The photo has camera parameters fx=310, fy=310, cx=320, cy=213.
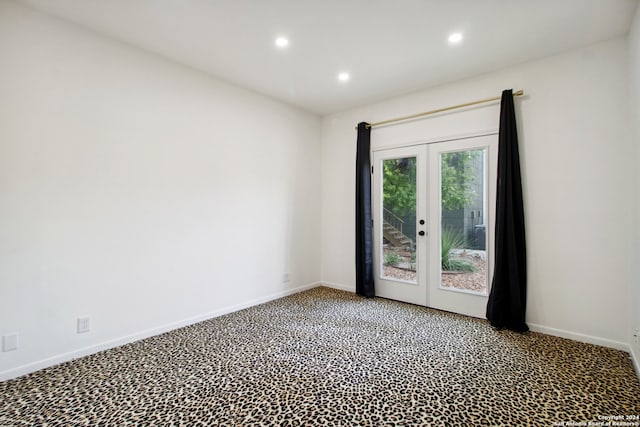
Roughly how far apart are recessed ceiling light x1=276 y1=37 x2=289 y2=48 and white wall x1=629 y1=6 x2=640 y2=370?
2.77 meters

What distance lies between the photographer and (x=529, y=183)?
10.6 ft

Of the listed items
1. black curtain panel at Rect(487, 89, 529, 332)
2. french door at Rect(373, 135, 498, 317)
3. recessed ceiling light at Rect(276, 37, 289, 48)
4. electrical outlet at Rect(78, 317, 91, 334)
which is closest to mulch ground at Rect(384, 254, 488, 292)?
french door at Rect(373, 135, 498, 317)

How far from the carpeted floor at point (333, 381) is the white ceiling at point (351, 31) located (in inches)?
110

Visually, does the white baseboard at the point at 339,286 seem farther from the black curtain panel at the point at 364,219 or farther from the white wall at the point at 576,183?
the white wall at the point at 576,183

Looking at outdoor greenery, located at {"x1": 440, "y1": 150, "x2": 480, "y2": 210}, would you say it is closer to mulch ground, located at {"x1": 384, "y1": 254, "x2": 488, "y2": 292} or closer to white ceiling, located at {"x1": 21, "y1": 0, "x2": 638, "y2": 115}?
mulch ground, located at {"x1": 384, "y1": 254, "x2": 488, "y2": 292}

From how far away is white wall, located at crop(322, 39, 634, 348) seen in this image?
2809mm

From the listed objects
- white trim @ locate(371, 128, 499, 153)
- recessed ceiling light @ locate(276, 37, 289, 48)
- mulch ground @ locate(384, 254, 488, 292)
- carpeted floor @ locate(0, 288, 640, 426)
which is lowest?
carpeted floor @ locate(0, 288, 640, 426)

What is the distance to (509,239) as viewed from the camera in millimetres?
3219

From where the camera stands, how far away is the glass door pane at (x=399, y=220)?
4.16 m

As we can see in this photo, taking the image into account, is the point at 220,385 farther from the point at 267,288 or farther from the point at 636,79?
the point at 636,79

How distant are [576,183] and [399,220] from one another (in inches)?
75.8

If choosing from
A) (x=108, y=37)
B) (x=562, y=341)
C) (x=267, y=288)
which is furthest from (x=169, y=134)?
(x=562, y=341)

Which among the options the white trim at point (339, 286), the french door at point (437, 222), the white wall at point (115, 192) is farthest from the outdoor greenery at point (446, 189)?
the white wall at point (115, 192)

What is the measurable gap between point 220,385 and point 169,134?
244cm
